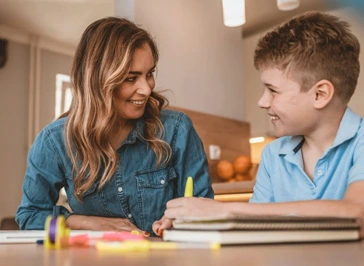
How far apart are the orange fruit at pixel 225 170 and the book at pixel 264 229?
2094 mm

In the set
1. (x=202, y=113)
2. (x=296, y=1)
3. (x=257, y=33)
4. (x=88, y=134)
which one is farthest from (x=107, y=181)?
(x=257, y=33)

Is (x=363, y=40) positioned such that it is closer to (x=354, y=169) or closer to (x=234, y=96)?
(x=234, y=96)

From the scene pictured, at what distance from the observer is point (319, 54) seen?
1146 millimetres

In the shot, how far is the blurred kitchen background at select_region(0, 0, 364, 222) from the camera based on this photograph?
8.89ft

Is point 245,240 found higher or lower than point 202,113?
lower

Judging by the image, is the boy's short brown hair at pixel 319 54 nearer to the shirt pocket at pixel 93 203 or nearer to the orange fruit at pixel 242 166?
the shirt pocket at pixel 93 203

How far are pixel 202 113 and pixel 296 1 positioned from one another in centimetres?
86

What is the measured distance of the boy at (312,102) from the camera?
1.09 metres

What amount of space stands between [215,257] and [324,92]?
72 cm

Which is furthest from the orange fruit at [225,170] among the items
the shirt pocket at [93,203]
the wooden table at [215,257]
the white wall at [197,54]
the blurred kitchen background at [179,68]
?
the wooden table at [215,257]

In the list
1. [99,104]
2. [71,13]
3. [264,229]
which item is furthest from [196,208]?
[71,13]

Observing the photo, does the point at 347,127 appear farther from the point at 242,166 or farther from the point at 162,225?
the point at 242,166

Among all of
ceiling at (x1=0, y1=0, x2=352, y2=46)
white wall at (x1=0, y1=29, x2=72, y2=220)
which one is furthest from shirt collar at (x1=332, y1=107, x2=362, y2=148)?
white wall at (x1=0, y1=29, x2=72, y2=220)

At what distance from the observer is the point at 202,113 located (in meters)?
2.84
